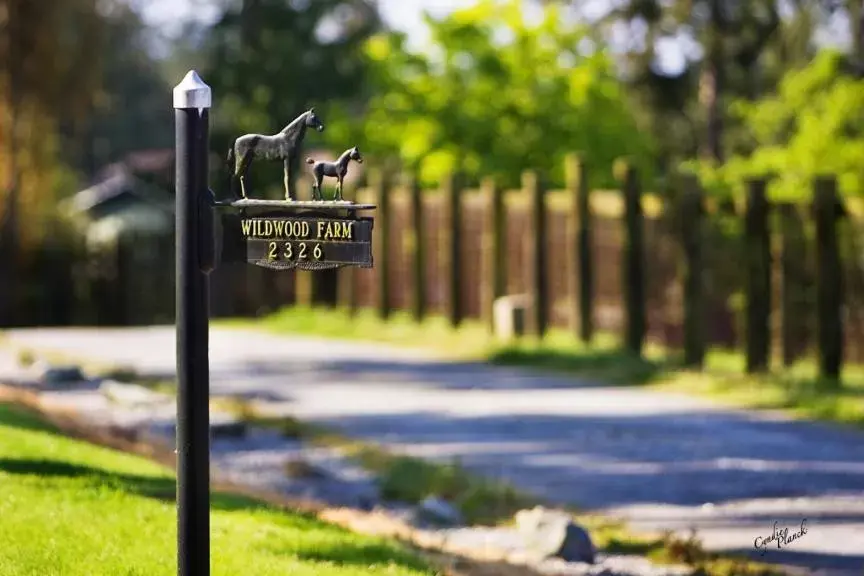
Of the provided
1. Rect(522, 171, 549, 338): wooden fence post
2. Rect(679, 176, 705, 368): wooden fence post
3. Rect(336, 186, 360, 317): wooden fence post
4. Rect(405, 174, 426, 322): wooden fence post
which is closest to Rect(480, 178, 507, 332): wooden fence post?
Rect(522, 171, 549, 338): wooden fence post

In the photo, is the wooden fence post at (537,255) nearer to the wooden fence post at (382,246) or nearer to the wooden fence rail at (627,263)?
the wooden fence rail at (627,263)

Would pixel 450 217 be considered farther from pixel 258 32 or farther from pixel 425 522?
pixel 258 32

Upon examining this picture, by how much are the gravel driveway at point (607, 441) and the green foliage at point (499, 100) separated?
10095mm

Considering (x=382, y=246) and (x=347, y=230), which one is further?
(x=382, y=246)

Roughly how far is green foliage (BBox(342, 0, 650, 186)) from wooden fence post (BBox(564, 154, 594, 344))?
30.3ft

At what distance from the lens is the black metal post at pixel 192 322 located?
242 inches

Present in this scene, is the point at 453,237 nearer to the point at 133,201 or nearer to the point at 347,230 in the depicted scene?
the point at 347,230

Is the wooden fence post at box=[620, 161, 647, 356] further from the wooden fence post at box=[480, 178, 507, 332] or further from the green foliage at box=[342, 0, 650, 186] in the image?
the green foliage at box=[342, 0, 650, 186]

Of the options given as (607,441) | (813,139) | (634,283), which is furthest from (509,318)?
(607,441)

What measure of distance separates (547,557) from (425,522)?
149 centimetres

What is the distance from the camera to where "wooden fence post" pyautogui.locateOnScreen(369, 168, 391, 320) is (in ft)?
87.4

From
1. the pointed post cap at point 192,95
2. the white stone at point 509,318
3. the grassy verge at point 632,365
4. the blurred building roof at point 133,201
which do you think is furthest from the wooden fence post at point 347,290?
the pointed post cap at point 192,95

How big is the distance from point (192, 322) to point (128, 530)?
2.01m

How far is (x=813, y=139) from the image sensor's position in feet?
86.5
